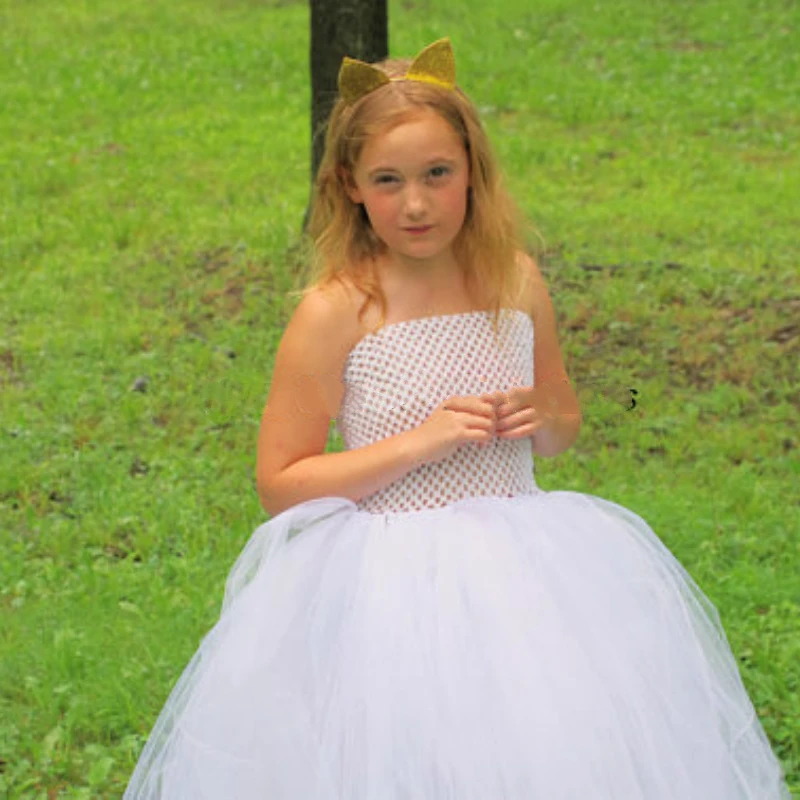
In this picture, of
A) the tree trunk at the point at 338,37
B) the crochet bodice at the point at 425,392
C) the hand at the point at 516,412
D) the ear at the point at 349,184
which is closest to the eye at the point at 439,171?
the ear at the point at 349,184

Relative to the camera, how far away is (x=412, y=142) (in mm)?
2607

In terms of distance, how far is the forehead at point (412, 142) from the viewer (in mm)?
2605

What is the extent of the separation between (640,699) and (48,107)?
10.8 m

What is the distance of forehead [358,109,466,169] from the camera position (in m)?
2.61

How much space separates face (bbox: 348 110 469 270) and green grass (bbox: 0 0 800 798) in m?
0.47

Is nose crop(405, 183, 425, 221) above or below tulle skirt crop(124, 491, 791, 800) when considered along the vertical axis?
above

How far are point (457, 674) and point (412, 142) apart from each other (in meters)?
0.97

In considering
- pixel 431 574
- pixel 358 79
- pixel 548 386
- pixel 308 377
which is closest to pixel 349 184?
pixel 358 79

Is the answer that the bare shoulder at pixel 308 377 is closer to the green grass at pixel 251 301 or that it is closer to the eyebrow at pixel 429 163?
the eyebrow at pixel 429 163

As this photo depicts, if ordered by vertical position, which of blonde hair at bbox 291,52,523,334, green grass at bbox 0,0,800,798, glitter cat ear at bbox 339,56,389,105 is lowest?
green grass at bbox 0,0,800,798

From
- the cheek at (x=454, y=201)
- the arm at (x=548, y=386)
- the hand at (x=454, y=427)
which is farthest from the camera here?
the arm at (x=548, y=386)

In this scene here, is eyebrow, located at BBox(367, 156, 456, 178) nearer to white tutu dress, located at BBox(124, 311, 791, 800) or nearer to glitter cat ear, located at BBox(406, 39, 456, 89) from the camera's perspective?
glitter cat ear, located at BBox(406, 39, 456, 89)

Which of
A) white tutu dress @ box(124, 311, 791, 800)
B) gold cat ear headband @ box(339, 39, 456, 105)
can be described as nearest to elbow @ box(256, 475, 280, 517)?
white tutu dress @ box(124, 311, 791, 800)

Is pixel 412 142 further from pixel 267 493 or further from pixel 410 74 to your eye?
pixel 267 493
